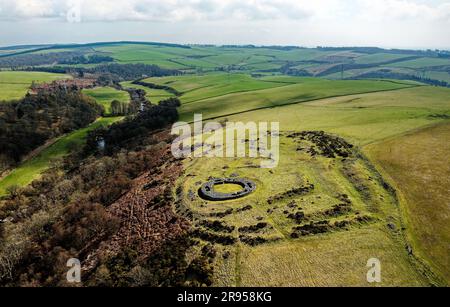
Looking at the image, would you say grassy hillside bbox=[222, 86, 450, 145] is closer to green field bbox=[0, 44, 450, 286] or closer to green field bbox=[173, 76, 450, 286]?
green field bbox=[173, 76, 450, 286]

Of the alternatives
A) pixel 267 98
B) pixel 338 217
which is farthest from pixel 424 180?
pixel 267 98

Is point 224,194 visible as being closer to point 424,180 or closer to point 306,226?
point 306,226

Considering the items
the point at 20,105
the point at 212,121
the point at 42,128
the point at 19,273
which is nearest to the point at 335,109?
the point at 212,121

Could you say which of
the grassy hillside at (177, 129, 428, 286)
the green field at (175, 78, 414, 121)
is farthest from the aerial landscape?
the green field at (175, 78, 414, 121)

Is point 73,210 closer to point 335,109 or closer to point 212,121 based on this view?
point 212,121

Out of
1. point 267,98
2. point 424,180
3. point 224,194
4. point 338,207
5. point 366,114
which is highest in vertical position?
point 267,98
